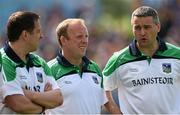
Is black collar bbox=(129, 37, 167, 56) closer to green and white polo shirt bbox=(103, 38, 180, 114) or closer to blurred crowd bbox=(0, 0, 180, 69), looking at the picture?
green and white polo shirt bbox=(103, 38, 180, 114)

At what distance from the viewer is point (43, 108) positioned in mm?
6734

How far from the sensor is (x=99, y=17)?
560 inches

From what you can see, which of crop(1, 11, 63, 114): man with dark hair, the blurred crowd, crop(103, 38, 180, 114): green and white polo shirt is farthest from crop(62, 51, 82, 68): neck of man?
the blurred crowd

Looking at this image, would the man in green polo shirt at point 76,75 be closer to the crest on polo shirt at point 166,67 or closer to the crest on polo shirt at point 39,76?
the crest on polo shirt at point 39,76

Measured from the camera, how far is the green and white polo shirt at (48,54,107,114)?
24.3ft

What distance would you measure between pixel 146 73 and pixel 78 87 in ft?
2.80

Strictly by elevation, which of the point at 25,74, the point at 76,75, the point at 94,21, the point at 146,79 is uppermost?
the point at 25,74

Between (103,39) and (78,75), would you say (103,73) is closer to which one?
(78,75)

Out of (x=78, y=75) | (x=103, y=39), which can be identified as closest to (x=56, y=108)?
(x=78, y=75)

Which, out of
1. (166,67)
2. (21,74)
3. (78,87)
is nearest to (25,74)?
(21,74)

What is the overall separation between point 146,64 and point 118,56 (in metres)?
0.33

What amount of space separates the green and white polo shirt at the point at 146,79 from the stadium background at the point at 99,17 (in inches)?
191

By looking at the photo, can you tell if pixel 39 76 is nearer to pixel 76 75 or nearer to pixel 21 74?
pixel 21 74

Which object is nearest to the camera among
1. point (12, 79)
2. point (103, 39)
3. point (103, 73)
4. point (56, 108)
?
point (12, 79)
